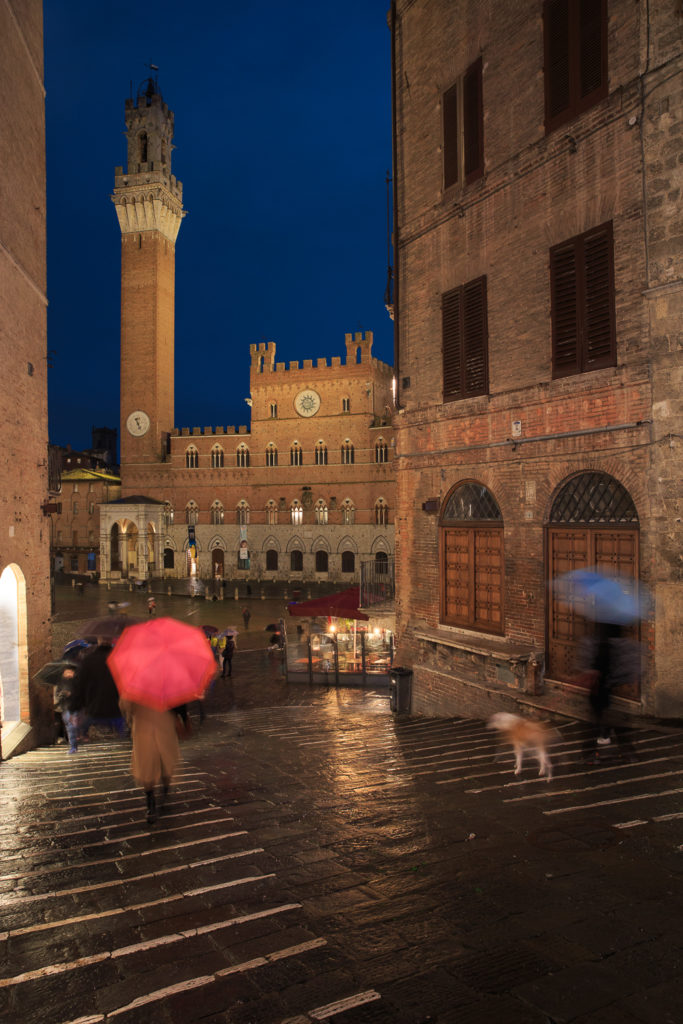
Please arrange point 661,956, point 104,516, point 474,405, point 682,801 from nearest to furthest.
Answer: point 661,956
point 682,801
point 474,405
point 104,516

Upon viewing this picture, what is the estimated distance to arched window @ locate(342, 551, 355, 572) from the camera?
154 ft

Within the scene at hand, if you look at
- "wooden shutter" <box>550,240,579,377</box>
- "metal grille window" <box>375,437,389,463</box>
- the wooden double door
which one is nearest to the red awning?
the wooden double door

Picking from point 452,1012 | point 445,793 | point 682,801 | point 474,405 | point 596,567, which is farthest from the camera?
point 474,405

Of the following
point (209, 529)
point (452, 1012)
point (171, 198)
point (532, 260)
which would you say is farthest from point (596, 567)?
point (171, 198)

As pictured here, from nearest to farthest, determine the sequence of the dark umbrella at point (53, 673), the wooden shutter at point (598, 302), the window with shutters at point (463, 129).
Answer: the wooden shutter at point (598, 302) < the dark umbrella at point (53, 673) < the window with shutters at point (463, 129)

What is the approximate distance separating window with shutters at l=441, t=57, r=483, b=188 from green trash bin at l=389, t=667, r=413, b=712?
8590 millimetres

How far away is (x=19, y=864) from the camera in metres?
4.57

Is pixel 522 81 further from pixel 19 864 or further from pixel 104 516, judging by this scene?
pixel 104 516

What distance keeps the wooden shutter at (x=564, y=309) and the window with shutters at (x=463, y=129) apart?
269cm

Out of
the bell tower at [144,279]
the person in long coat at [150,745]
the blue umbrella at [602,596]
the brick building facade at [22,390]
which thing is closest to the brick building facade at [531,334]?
the blue umbrella at [602,596]

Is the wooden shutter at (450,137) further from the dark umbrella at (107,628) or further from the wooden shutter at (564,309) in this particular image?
the dark umbrella at (107,628)

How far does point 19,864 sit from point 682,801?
4.82 meters

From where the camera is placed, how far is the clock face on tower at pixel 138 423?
51188mm

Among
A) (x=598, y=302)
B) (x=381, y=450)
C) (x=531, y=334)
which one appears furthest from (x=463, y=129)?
(x=381, y=450)
